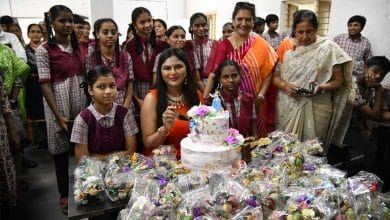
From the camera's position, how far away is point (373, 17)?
15.0ft

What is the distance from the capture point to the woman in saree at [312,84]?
2402mm

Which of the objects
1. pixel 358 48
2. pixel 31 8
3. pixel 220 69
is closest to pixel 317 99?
pixel 220 69

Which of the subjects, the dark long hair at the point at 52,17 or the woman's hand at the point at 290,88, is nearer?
the dark long hair at the point at 52,17

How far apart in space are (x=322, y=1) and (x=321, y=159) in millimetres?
4735

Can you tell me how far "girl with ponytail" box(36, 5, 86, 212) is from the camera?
92.3 inches

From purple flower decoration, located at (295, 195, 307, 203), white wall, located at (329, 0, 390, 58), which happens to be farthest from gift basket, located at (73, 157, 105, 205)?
white wall, located at (329, 0, 390, 58)

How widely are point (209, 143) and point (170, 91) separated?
663mm

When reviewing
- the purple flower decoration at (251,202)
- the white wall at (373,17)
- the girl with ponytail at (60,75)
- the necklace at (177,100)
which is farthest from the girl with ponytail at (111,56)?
the white wall at (373,17)

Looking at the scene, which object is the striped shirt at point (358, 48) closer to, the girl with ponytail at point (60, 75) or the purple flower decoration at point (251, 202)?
the girl with ponytail at point (60, 75)

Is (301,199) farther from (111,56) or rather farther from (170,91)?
(111,56)

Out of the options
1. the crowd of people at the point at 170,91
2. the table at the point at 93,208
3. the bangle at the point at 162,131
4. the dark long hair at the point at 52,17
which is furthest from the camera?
the dark long hair at the point at 52,17

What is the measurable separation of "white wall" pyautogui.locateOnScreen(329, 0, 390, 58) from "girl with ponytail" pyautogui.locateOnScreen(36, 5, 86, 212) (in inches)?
162

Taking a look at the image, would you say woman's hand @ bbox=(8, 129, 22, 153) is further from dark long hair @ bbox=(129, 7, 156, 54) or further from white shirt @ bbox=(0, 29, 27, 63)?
white shirt @ bbox=(0, 29, 27, 63)

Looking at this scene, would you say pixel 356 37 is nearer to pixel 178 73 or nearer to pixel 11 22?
pixel 178 73
